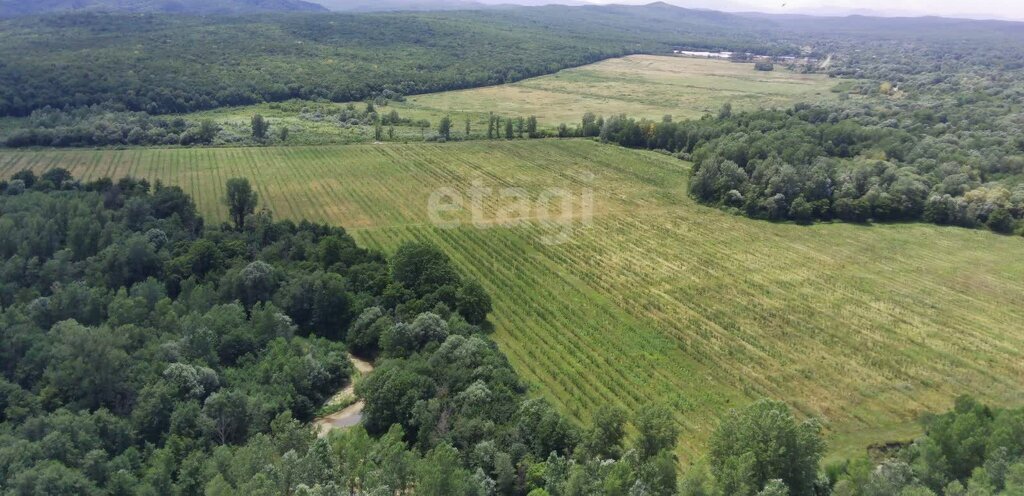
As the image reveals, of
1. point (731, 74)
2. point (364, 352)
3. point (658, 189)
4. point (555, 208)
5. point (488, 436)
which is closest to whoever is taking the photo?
point (488, 436)

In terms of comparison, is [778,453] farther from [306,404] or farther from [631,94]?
[631,94]

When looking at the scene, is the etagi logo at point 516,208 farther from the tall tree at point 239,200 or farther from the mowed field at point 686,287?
the tall tree at point 239,200

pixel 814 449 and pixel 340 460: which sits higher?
pixel 814 449

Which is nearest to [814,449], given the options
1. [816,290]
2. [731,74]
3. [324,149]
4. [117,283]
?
[816,290]

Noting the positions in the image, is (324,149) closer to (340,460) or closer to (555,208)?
(555,208)

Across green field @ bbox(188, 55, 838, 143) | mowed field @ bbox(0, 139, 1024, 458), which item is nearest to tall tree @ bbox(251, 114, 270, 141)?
green field @ bbox(188, 55, 838, 143)

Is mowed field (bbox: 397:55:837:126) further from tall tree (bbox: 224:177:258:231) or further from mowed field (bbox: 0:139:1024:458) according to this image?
tall tree (bbox: 224:177:258:231)
